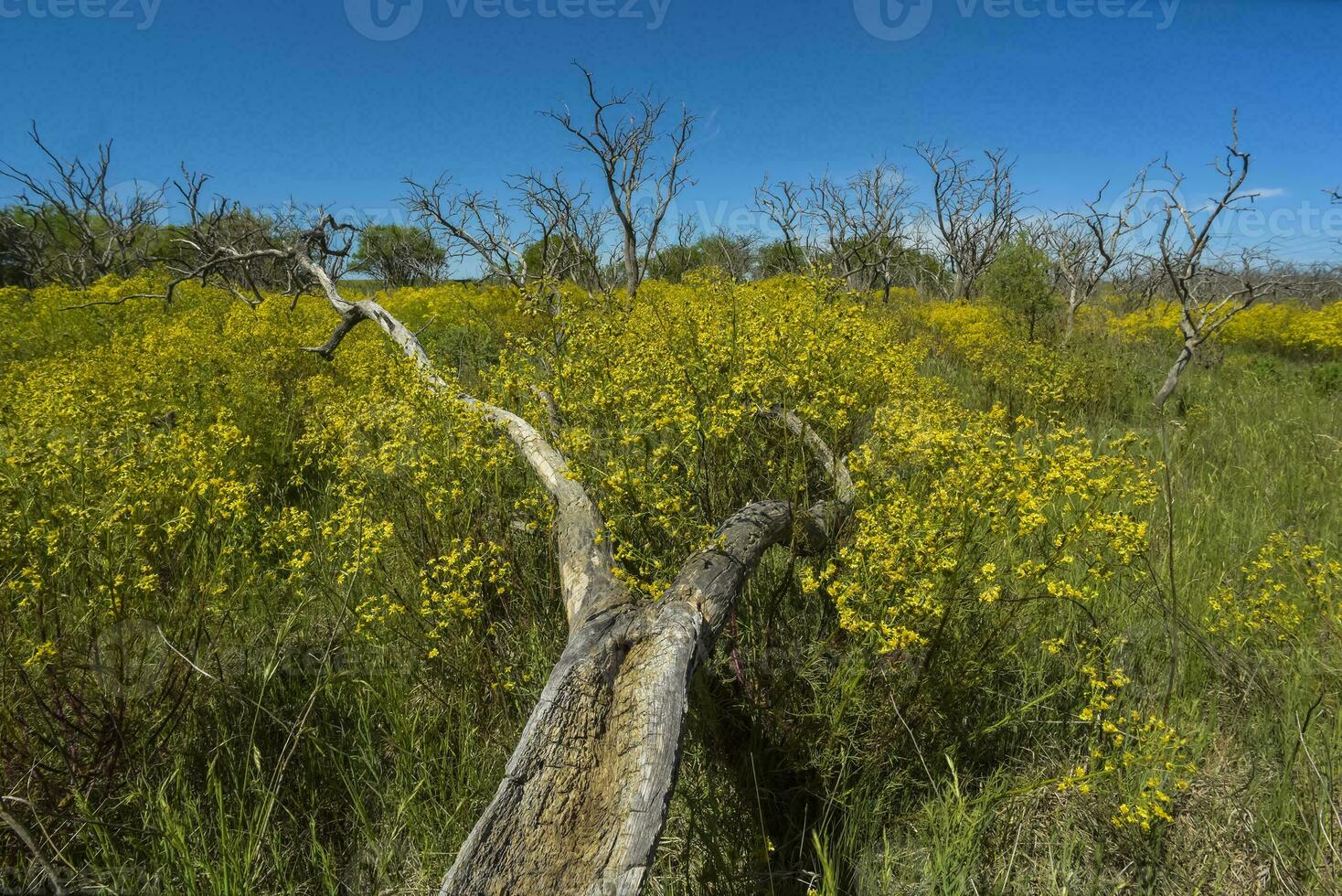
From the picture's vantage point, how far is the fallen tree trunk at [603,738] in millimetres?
1139

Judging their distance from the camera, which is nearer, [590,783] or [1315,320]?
[590,783]

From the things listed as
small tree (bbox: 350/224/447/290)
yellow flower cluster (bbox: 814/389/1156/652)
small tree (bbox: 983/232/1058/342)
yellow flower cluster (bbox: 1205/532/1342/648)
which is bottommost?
yellow flower cluster (bbox: 1205/532/1342/648)

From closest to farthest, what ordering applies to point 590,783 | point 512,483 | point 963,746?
point 590,783, point 963,746, point 512,483

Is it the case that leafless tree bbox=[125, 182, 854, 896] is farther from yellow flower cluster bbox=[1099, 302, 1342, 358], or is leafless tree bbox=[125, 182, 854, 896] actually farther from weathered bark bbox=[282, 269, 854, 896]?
yellow flower cluster bbox=[1099, 302, 1342, 358]

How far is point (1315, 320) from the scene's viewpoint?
12.6 meters

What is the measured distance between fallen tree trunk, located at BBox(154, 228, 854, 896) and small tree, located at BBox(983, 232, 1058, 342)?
451 inches

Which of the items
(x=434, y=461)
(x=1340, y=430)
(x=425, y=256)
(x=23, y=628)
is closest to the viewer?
(x=23, y=628)

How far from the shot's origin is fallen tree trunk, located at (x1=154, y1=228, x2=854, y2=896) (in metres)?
1.14

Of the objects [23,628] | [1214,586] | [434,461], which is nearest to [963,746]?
[1214,586]

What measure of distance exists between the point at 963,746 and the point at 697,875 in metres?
1.03

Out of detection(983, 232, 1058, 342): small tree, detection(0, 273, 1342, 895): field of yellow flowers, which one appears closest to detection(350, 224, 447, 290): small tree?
detection(983, 232, 1058, 342): small tree

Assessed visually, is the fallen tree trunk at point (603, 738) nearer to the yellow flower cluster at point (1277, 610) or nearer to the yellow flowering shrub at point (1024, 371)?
the yellow flower cluster at point (1277, 610)

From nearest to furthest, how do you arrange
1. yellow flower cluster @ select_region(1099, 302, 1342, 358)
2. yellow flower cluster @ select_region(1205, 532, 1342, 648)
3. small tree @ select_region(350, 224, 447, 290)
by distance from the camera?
yellow flower cluster @ select_region(1205, 532, 1342, 648) → yellow flower cluster @ select_region(1099, 302, 1342, 358) → small tree @ select_region(350, 224, 447, 290)

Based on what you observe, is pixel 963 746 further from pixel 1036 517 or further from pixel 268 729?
pixel 268 729
